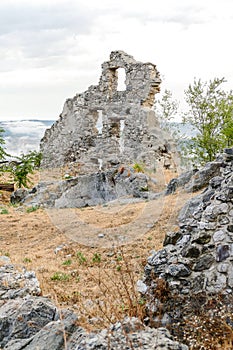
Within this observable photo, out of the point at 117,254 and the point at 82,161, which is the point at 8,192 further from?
the point at 117,254

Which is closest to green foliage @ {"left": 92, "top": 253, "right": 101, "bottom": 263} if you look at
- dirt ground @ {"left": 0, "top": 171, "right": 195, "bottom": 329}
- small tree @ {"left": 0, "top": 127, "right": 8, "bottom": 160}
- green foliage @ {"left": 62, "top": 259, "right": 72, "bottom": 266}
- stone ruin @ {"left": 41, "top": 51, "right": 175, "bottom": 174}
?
dirt ground @ {"left": 0, "top": 171, "right": 195, "bottom": 329}

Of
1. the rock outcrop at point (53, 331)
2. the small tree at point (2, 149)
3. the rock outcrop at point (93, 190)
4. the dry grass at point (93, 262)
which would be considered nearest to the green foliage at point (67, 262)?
the dry grass at point (93, 262)

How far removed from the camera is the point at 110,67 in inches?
841

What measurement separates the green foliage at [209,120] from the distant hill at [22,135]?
7854mm

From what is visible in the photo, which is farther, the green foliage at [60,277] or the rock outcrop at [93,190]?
the rock outcrop at [93,190]

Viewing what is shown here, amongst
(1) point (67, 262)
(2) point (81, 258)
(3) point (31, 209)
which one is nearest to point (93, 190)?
(3) point (31, 209)

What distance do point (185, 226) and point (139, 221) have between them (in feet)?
18.5

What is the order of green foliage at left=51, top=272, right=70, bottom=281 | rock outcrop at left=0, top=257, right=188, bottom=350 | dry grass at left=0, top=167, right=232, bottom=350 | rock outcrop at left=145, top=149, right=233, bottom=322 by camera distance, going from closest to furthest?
rock outcrop at left=0, top=257, right=188, bottom=350, rock outcrop at left=145, top=149, right=233, bottom=322, dry grass at left=0, top=167, right=232, bottom=350, green foliage at left=51, top=272, right=70, bottom=281

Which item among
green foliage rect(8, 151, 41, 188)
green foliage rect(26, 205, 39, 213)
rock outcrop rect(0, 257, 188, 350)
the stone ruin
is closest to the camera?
rock outcrop rect(0, 257, 188, 350)

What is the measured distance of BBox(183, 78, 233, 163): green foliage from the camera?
1847cm

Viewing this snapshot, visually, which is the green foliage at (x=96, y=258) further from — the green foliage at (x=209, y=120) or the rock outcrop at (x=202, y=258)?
the green foliage at (x=209, y=120)

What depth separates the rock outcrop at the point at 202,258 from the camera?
4.85 m

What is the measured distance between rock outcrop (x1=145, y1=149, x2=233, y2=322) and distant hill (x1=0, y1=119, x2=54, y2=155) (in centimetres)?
1756

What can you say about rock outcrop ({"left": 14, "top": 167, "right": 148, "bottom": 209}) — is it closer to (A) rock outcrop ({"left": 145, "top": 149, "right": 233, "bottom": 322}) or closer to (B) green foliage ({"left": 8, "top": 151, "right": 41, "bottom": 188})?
(B) green foliage ({"left": 8, "top": 151, "right": 41, "bottom": 188})
